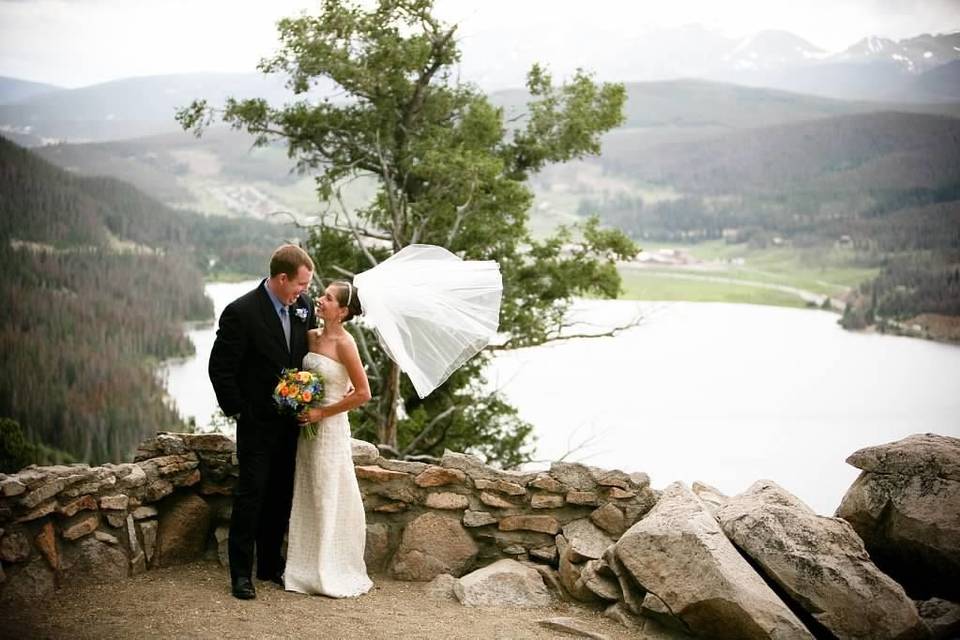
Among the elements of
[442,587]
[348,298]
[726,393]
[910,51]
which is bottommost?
[726,393]

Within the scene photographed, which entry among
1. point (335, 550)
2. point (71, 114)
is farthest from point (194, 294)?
point (335, 550)

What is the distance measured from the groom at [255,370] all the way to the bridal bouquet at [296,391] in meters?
0.11

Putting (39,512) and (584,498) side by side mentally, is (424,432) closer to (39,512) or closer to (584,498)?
(584,498)

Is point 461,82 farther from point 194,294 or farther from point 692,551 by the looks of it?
point 692,551

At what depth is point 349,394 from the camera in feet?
17.7

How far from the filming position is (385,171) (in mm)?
14711

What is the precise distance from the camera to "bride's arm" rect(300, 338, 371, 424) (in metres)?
5.30

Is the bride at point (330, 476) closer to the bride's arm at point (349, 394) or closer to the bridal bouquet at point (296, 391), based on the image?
the bride's arm at point (349, 394)

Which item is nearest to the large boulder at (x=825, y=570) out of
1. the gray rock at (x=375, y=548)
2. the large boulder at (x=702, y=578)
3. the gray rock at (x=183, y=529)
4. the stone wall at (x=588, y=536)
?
the stone wall at (x=588, y=536)

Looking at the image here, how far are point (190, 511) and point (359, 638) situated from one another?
1.75 m

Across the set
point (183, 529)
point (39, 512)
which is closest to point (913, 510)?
point (183, 529)

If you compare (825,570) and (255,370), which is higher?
(255,370)

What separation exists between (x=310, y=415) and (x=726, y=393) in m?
27.4

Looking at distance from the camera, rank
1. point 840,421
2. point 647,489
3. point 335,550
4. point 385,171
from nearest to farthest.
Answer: point 335,550
point 647,489
point 385,171
point 840,421
